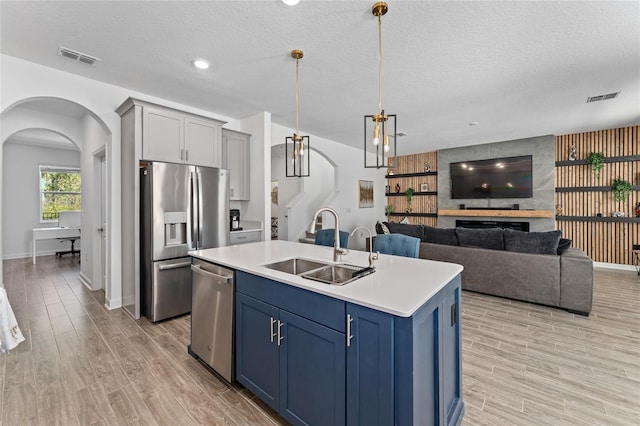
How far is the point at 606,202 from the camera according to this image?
5.74m

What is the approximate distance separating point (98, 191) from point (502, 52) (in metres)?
5.61

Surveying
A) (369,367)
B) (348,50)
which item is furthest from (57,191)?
(369,367)

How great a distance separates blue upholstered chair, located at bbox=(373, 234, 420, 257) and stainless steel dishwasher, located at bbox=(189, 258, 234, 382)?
1.52m

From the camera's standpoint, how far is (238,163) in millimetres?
4617

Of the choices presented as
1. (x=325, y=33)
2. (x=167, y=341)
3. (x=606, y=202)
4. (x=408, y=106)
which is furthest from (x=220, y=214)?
(x=606, y=202)

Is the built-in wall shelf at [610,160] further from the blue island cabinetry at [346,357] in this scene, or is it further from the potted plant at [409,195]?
the blue island cabinetry at [346,357]

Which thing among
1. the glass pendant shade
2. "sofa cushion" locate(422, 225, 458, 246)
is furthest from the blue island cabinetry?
"sofa cushion" locate(422, 225, 458, 246)

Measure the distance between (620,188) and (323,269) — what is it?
691cm

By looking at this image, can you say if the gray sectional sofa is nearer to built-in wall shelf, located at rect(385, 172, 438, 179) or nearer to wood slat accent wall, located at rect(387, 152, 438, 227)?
wood slat accent wall, located at rect(387, 152, 438, 227)

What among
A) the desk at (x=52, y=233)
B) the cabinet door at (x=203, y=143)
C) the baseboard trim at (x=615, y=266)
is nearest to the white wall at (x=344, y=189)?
the cabinet door at (x=203, y=143)

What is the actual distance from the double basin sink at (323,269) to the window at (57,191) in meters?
8.28

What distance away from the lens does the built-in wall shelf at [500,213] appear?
6.21 meters

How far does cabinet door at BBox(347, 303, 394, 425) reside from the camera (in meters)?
1.21

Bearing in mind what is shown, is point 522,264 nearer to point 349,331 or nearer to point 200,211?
point 349,331
